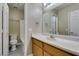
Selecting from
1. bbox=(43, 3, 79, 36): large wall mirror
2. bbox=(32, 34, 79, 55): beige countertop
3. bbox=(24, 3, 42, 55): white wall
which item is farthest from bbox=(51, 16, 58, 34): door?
bbox=(24, 3, 42, 55): white wall

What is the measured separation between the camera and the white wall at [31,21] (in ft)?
9.76

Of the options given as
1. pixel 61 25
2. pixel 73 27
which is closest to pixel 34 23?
pixel 61 25

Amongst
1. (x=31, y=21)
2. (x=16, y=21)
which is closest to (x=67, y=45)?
(x=31, y=21)

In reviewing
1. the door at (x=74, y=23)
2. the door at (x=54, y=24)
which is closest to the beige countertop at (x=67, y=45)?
the door at (x=74, y=23)

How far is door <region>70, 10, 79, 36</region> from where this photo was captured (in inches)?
64.4

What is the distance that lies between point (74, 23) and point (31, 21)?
1612 millimetres

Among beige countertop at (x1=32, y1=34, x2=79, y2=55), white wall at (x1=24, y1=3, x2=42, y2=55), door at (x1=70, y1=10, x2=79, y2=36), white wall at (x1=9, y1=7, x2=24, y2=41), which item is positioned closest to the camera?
beige countertop at (x1=32, y1=34, x2=79, y2=55)

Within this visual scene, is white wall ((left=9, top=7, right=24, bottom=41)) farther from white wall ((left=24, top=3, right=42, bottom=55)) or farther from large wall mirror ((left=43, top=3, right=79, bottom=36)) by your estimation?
large wall mirror ((left=43, top=3, right=79, bottom=36))

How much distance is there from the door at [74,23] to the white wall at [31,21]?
1477 mm

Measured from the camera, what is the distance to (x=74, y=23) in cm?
168

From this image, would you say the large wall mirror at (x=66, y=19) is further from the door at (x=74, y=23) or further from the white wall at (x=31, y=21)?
the white wall at (x=31, y=21)

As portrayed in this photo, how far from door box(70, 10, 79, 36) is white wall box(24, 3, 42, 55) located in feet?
4.85

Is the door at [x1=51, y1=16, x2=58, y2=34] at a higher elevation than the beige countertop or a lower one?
higher

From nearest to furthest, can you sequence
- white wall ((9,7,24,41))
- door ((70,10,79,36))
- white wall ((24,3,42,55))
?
→ door ((70,10,79,36)) → white wall ((24,3,42,55)) → white wall ((9,7,24,41))
